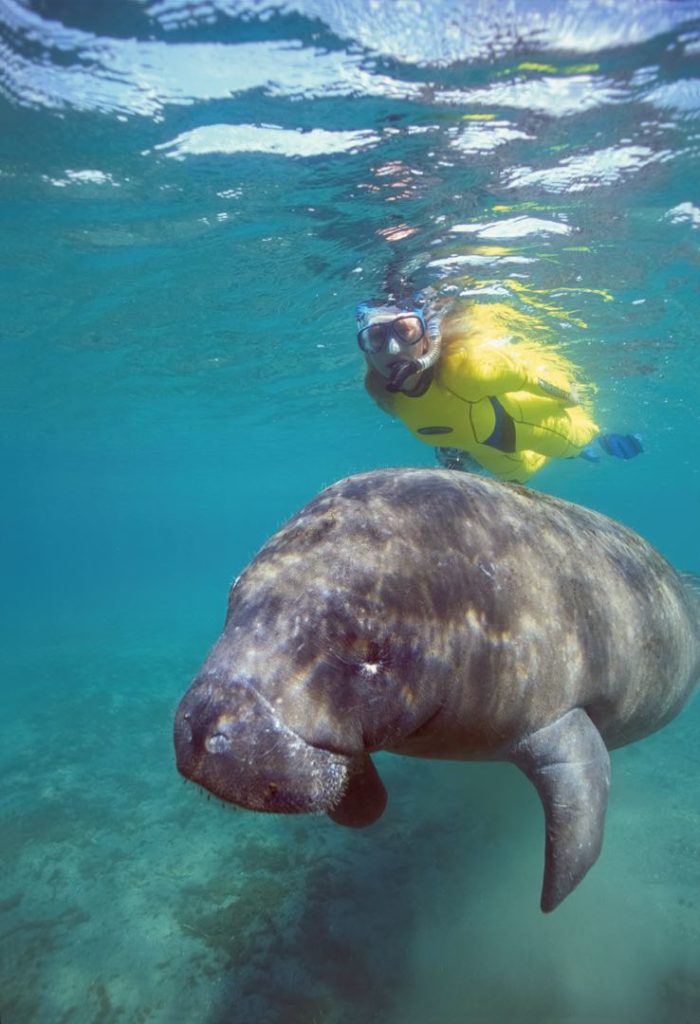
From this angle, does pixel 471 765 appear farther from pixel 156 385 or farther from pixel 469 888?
pixel 156 385

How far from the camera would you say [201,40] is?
6215 mm

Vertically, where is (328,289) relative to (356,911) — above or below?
above

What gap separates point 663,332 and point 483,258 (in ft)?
26.4

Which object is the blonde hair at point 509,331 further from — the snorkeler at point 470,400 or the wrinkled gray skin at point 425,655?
the wrinkled gray skin at point 425,655

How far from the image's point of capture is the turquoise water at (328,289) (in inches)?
183

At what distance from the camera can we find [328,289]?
42.9 feet

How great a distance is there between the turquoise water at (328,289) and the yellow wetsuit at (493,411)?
2.42m

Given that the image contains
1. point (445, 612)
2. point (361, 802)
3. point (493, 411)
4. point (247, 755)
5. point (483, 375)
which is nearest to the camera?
point (247, 755)

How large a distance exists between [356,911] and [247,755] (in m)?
4.19

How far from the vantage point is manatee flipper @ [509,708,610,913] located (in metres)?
2.80

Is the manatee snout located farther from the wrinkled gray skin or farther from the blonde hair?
the blonde hair

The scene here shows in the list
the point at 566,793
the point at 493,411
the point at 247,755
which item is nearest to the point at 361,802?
the point at 566,793

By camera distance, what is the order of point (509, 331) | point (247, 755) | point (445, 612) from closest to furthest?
point (247, 755)
point (445, 612)
point (509, 331)

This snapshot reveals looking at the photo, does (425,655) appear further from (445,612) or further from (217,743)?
(217,743)
